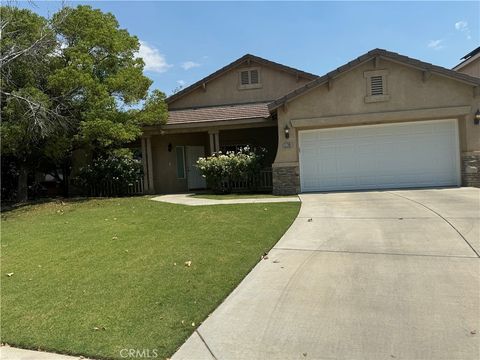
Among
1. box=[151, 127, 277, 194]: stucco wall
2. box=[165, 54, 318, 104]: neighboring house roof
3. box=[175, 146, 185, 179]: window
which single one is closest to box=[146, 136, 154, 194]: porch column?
box=[151, 127, 277, 194]: stucco wall

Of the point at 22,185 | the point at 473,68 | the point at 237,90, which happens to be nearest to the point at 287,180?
the point at 237,90

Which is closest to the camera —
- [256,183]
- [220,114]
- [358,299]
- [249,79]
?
[358,299]

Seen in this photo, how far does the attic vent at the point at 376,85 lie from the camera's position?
1415cm

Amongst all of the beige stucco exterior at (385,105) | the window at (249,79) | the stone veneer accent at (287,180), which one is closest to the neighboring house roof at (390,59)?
the beige stucco exterior at (385,105)

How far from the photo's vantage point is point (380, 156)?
47.9 feet

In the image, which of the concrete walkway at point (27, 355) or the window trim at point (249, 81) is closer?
the concrete walkway at point (27, 355)

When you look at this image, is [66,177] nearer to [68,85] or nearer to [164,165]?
[164,165]

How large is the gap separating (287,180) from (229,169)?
2256 millimetres

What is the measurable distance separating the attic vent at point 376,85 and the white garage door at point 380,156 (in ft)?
3.86

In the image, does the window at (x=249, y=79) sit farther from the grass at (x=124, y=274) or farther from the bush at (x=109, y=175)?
the grass at (x=124, y=274)

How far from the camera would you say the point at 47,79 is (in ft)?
46.0

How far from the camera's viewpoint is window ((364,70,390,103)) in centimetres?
1412

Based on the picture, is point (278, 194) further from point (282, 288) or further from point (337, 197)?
point (282, 288)

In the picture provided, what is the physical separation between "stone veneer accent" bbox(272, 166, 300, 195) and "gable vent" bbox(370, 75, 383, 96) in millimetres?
3646
